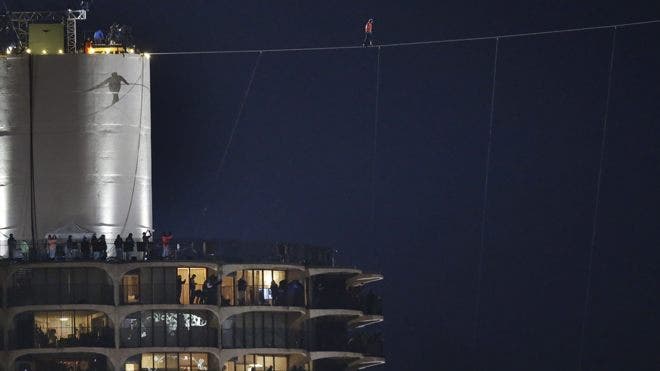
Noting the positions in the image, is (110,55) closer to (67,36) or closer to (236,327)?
(67,36)

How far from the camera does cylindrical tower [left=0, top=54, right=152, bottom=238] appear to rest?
116000 millimetres

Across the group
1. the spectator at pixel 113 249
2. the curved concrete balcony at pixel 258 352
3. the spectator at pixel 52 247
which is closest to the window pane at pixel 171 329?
the curved concrete balcony at pixel 258 352

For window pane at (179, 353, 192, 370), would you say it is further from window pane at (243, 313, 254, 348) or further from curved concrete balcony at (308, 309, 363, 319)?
curved concrete balcony at (308, 309, 363, 319)

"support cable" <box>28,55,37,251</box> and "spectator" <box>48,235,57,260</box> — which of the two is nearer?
"spectator" <box>48,235,57,260</box>

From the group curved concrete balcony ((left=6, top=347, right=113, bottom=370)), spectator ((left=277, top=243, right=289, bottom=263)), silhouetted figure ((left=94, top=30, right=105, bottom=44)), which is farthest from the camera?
silhouetted figure ((left=94, top=30, right=105, bottom=44))

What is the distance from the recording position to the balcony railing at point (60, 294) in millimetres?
108500

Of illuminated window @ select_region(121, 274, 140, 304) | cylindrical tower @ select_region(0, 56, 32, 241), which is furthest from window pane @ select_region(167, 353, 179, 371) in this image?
cylindrical tower @ select_region(0, 56, 32, 241)

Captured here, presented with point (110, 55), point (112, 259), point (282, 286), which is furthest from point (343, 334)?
point (110, 55)

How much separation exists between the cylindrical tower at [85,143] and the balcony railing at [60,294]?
7.09 metres

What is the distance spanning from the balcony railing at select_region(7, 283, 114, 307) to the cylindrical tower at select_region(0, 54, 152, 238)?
23.3ft

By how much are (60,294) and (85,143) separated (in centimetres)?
1135

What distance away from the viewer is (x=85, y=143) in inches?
4609

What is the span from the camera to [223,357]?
357 ft

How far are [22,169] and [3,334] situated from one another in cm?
1293
